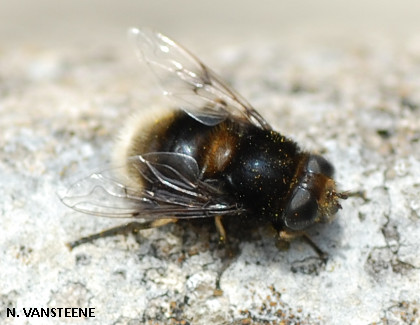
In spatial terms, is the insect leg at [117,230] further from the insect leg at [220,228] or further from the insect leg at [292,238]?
the insect leg at [292,238]

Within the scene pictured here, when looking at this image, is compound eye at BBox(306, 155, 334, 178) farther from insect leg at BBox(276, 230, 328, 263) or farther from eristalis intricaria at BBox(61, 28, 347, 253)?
insect leg at BBox(276, 230, 328, 263)

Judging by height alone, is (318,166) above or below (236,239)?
above

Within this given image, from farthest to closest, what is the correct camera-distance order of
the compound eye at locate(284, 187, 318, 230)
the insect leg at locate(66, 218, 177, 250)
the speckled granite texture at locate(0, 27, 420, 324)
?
1. the insect leg at locate(66, 218, 177, 250)
2. the speckled granite texture at locate(0, 27, 420, 324)
3. the compound eye at locate(284, 187, 318, 230)

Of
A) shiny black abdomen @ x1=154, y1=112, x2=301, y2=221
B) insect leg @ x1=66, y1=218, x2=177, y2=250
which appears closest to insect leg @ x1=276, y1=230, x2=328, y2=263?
shiny black abdomen @ x1=154, y1=112, x2=301, y2=221

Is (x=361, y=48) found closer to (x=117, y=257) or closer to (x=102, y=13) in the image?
(x=117, y=257)

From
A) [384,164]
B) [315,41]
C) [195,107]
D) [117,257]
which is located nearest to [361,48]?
[315,41]

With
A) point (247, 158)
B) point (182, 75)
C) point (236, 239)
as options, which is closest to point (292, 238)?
point (236, 239)

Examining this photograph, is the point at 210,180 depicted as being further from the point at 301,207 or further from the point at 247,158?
the point at 301,207
